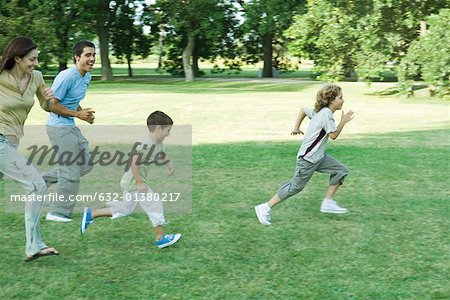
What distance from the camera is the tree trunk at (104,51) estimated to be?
37.5 m

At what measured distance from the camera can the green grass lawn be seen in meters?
4.41

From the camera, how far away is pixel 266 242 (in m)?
5.52

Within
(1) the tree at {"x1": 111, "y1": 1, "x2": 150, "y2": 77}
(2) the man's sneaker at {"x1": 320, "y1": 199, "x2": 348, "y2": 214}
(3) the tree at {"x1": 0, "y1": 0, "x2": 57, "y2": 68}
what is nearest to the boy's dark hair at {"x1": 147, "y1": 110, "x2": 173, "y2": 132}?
(2) the man's sneaker at {"x1": 320, "y1": 199, "x2": 348, "y2": 214}

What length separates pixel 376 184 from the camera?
8.00 m

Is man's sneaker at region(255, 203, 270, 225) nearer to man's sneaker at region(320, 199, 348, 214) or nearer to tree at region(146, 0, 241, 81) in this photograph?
man's sneaker at region(320, 199, 348, 214)

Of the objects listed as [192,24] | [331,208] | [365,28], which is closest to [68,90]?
[331,208]

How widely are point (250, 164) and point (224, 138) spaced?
280cm

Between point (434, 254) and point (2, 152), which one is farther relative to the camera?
point (434, 254)

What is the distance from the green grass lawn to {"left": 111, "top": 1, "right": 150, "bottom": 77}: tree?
3296 cm

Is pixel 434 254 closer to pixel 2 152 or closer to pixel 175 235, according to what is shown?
pixel 175 235

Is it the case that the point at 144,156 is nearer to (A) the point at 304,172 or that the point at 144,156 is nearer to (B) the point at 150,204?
(B) the point at 150,204

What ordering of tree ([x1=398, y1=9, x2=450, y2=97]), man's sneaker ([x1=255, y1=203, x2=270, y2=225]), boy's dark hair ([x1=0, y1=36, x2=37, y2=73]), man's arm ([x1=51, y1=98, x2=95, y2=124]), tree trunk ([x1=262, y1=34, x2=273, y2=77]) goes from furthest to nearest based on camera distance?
tree trunk ([x1=262, y1=34, x2=273, y2=77]) < tree ([x1=398, y1=9, x2=450, y2=97]) < man's sneaker ([x1=255, y1=203, x2=270, y2=225]) < man's arm ([x1=51, y1=98, x2=95, y2=124]) < boy's dark hair ([x1=0, y1=36, x2=37, y2=73])

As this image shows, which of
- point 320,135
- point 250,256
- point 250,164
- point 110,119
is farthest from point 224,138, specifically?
point 250,256

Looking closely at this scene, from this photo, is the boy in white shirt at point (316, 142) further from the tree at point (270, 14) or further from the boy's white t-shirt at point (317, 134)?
the tree at point (270, 14)
